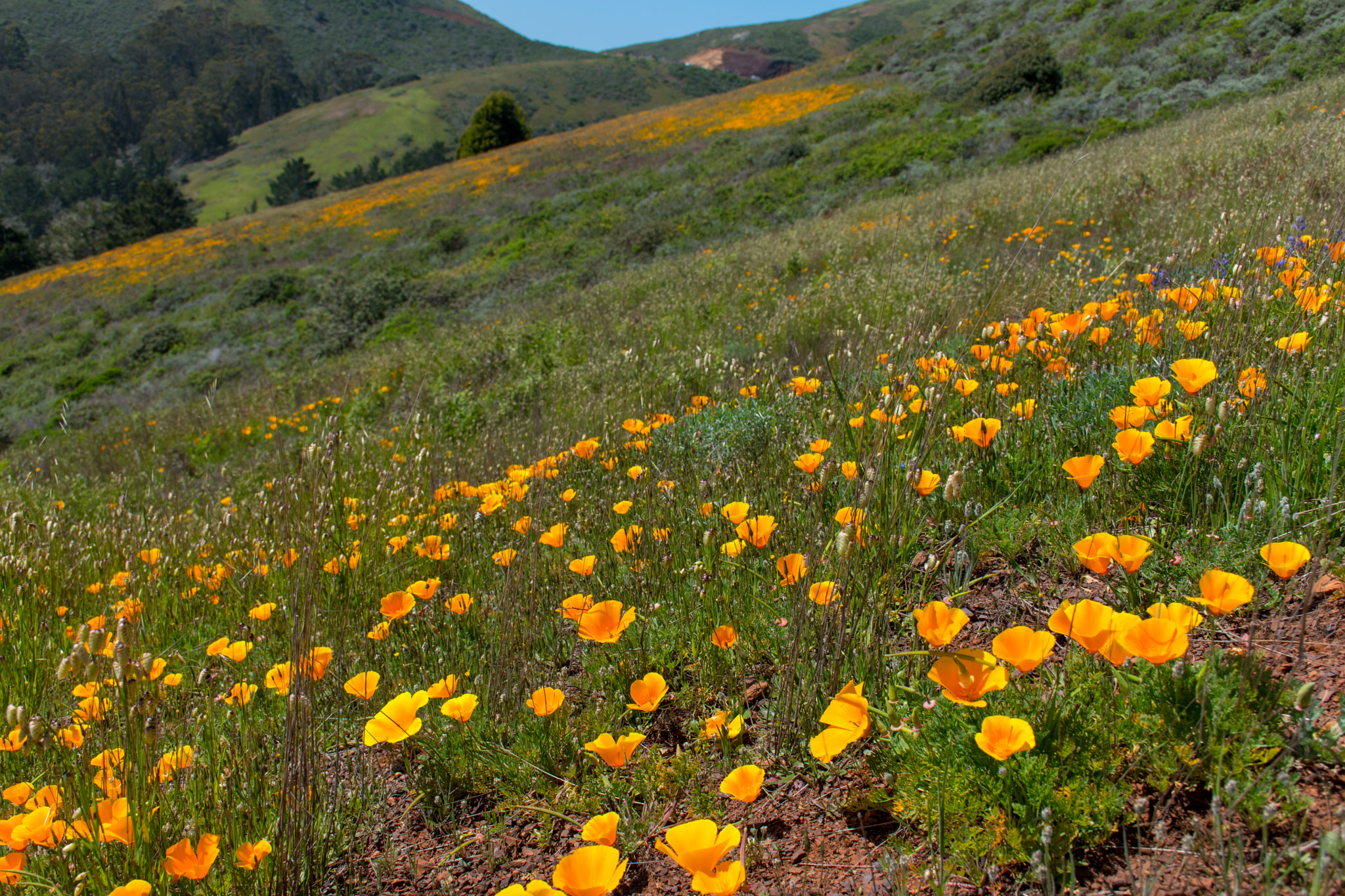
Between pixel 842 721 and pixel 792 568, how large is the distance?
47 cm

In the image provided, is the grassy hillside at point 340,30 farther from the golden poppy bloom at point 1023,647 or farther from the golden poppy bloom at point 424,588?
the golden poppy bloom at point 1023,647

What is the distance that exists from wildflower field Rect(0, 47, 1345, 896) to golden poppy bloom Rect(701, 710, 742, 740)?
0.04 feet

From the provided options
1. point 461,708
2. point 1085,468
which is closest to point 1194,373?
point 1085,468

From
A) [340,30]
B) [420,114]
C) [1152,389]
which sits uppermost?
[340,30]

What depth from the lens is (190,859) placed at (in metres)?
1.20

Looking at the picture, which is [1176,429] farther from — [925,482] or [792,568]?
[792,568]

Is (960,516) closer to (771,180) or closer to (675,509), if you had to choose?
(675,509)

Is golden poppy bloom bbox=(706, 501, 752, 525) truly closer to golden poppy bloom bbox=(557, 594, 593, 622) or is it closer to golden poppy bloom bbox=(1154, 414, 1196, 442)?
golden poppy bloom bbox=(557, 594, 593, 622)

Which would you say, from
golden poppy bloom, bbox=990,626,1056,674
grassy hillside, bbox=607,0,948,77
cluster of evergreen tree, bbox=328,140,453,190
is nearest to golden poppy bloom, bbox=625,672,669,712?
golden poppy bloom, bbox=990,626,1056,674

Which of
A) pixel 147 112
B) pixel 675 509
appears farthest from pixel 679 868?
pixel 147 112

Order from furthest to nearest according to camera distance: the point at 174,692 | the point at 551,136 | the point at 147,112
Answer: the point at 147,112, the point at 551,136, the point at 174,692

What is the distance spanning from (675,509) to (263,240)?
91.5ft

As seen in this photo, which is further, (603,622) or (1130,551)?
(603,622)

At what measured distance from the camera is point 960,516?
6.70 feet
